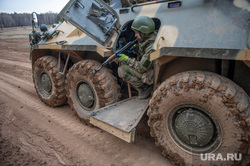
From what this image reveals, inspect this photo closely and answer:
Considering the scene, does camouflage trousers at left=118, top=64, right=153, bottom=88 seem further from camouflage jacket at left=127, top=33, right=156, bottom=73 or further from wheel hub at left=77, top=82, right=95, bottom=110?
wheel hub at left=77, top=82, right=95, bottom=110

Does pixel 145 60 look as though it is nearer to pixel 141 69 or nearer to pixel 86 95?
pixel 141 69

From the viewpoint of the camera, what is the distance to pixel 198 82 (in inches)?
76.2

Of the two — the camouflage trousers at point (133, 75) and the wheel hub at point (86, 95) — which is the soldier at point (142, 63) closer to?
the camouflage trousers at point (133, 75)

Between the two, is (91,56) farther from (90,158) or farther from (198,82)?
(198,82)

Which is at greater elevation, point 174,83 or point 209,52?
point 209,52

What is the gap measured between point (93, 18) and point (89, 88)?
1176mm

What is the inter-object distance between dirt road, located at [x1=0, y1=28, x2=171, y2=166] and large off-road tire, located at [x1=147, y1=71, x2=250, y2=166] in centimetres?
47

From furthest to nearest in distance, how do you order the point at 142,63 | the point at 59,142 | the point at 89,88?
the point at 89,88
the point at 59,142
the point at 142,63

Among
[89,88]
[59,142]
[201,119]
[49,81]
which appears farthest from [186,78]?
[49,81]

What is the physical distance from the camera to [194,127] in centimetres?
206

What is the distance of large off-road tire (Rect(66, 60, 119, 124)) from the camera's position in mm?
2957

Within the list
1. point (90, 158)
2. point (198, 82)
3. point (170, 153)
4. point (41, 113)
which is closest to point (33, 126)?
point (41, 113)

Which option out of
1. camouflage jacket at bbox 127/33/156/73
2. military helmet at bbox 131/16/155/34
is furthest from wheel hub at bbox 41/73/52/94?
military helmet at bbox 131/16/155/34

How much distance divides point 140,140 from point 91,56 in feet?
5.92
